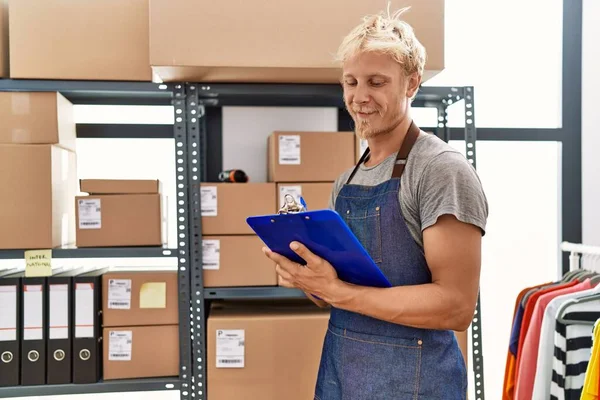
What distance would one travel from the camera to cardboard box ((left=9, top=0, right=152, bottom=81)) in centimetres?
178

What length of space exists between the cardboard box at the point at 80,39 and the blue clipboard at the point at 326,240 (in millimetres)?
973

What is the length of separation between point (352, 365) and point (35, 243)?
3.79 ft

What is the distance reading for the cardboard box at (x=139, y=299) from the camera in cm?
184

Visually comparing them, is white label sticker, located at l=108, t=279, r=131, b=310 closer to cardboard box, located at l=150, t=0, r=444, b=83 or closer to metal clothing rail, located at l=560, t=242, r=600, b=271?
cardboard box, located at l=150, t=0, r=444, b=83

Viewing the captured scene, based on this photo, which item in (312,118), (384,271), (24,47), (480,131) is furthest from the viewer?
(480,131)

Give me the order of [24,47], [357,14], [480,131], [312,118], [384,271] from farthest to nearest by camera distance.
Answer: [480,131]
[312,118]
[24,47]
[357,14]
[384,271]

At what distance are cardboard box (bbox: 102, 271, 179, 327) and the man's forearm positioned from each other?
3.02 feet

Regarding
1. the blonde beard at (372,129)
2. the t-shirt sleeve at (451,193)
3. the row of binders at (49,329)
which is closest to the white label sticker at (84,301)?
the row of binders at (49,329)

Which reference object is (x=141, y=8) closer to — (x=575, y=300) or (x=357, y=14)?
(x=357, y=14)

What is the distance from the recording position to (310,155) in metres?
1.86

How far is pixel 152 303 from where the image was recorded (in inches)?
73.0

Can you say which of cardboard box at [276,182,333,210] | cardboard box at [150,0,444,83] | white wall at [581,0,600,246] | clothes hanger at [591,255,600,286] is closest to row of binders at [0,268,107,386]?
cardboard box at [276,182,333,210]

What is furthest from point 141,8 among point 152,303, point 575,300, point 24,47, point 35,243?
point 575,300

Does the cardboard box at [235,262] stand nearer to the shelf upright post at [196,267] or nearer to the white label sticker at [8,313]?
the shelf upright post at [196,267]
